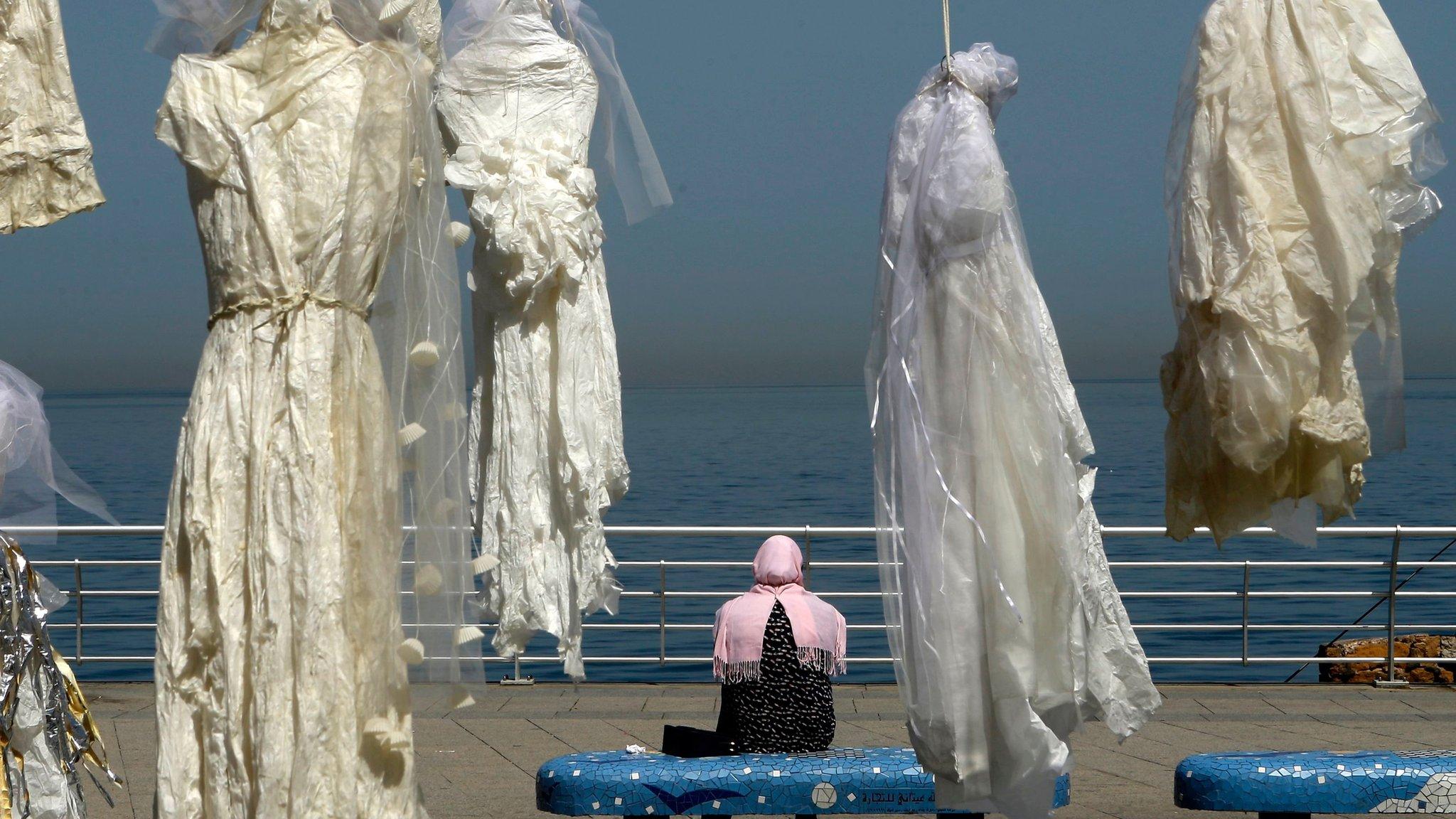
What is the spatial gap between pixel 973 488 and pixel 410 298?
135 cm

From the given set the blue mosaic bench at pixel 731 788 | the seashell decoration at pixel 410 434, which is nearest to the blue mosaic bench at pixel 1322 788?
the blue mosaic bench at pixel 731 788

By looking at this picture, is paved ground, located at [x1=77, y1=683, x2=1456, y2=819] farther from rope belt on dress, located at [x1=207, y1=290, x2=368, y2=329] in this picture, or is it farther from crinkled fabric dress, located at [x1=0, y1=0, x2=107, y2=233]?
rope belt on dress, located at [x1=207, y1=290, x2=368, y2=329]

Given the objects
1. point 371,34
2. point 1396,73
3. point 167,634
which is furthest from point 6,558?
point 1396,73

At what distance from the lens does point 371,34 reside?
315cm

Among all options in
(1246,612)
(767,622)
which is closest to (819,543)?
(1246,612)

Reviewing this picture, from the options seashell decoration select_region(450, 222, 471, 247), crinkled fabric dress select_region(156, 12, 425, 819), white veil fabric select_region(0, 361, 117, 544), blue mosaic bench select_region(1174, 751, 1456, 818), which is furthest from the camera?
blue mosaic bench select_region(1174, 751, 1456, 818)

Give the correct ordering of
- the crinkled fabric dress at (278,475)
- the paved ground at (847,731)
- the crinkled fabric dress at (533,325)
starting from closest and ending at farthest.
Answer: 1. the crinkled fabric dress at (278,475)
2. the crinkled fabric dress at (533,325)
3. the paved ground at (847,731)

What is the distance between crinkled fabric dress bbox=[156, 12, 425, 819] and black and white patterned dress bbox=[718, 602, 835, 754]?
2.00m

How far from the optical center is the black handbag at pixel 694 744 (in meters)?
4.88

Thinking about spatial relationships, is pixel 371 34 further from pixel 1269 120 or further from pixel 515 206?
pixel 1269 120

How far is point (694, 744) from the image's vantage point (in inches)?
193

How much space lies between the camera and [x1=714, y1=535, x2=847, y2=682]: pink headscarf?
5.08m

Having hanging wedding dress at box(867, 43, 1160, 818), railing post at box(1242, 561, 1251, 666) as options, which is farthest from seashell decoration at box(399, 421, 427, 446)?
railing post at box(1242, 561, 1251, 666)

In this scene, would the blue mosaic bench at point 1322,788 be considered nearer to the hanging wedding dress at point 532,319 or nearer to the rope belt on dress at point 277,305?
the hanging wedding dress at point 532,319
